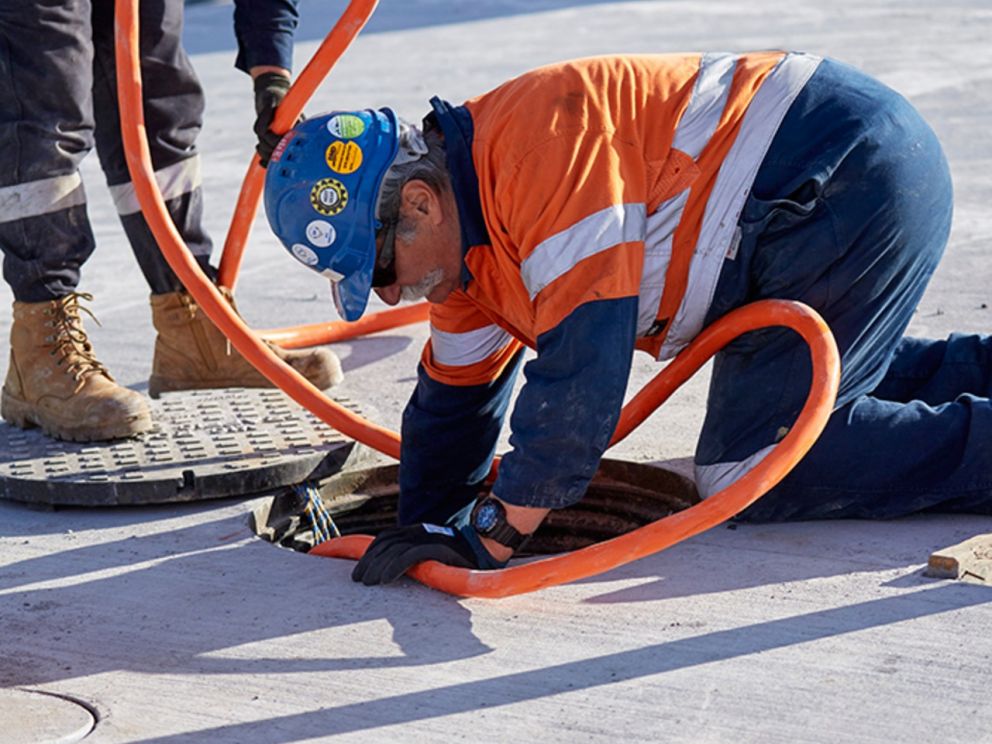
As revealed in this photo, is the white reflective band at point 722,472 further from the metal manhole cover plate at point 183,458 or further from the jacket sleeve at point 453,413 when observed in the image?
the metal manhole cover plate at point 183,458

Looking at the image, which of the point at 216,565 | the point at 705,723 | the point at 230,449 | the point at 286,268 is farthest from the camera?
the point at 286,268

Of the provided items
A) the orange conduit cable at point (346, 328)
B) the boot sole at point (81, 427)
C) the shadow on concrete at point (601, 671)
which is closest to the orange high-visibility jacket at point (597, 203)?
the shadow on concrete at point (601, 671)

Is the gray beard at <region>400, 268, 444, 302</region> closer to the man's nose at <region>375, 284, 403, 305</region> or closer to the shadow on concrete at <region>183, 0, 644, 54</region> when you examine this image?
the man's nose at <region>375, 284, 403, 305</region>

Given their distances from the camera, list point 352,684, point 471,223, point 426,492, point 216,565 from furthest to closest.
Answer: point 426,492, point 216,565, point 471,223, point 352,684

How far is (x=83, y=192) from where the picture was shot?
4.04 m

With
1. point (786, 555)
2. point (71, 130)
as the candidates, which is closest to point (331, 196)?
point (786, 555)

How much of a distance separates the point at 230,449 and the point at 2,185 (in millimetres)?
853

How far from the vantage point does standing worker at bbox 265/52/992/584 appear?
2943 millimetres

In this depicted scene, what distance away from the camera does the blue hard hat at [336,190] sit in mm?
3006

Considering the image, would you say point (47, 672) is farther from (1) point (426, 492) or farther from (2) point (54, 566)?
(1) point (426, 492)

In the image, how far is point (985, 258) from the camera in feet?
17.5

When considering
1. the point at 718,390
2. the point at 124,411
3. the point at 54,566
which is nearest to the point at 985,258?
the point at 718,390

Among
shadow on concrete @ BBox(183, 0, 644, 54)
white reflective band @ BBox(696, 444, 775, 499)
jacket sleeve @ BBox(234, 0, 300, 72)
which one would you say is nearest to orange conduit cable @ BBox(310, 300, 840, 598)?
white reflective band @ BBox(696, 444, 775, 499)

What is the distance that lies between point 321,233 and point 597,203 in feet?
1.73
